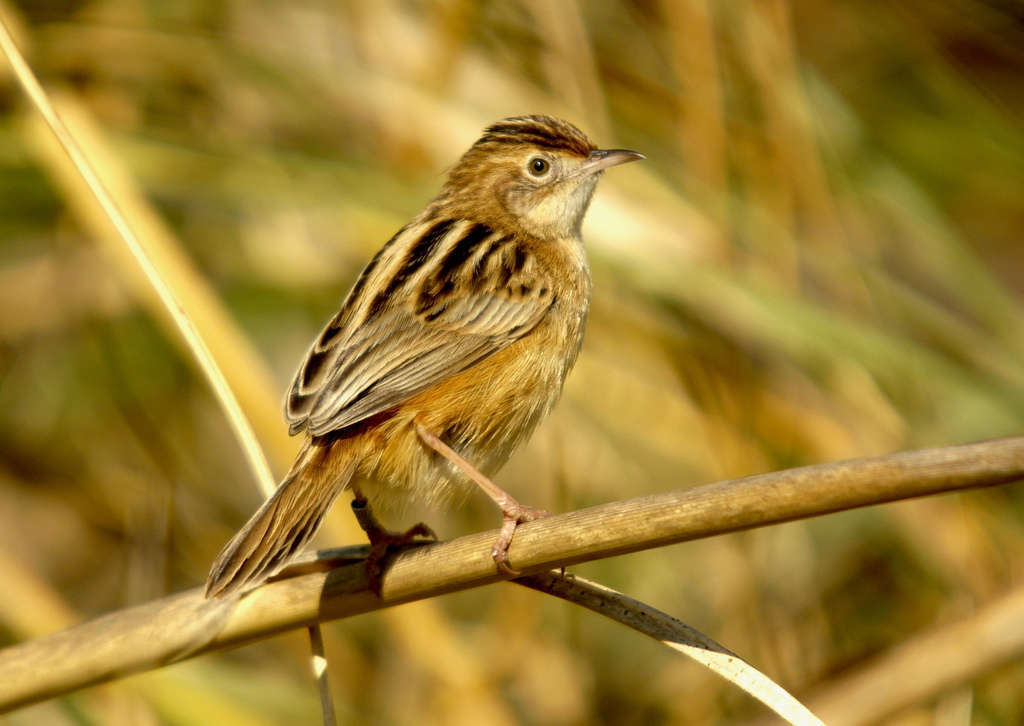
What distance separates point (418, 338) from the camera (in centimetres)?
325

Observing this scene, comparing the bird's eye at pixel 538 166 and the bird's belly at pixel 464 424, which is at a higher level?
the bird's eye at pixel 538 166

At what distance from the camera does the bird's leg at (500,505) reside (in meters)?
2.23

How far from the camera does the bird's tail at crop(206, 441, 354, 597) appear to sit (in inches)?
100

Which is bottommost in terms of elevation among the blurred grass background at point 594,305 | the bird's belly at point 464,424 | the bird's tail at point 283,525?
the bird's tail at point 283,525

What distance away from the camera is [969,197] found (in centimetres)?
508

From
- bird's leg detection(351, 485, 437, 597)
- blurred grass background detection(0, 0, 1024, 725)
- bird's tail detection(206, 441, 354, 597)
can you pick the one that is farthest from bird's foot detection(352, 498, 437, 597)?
blurred grass background detection(0, 0, 1024, 725)

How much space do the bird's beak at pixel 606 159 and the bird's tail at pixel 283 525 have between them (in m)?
1.43

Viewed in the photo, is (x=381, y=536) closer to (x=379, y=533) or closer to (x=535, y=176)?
(x=379, y=533)

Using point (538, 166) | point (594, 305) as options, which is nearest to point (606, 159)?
point (538, 166)

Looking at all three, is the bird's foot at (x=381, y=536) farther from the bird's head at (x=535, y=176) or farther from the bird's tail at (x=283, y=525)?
the bird's head at (x=535, y=176)

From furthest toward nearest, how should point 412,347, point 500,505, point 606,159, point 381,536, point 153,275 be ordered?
point 606,159 → point 412,347 → point 381,536 → point 500,505 → point 153,275

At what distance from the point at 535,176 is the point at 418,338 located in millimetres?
1034

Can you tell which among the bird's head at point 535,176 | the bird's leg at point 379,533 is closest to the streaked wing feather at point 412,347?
the bird's leg at point 379,533

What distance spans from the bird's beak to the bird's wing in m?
0.54
